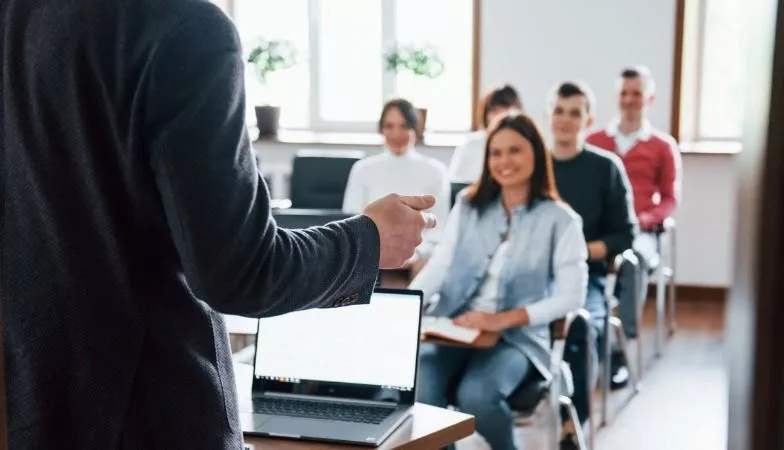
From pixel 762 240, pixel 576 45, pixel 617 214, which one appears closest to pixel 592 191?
pixel 617 214

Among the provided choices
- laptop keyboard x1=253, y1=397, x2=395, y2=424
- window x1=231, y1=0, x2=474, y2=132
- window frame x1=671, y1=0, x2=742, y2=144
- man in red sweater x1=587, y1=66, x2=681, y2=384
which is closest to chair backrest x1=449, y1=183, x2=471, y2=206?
man in red sweater x1=587, y1=66, x2=681, y2=384

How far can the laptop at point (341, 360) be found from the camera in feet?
5.67

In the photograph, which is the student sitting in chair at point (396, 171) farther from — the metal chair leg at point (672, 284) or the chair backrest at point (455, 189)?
the metal chair leg at point (672, 284)

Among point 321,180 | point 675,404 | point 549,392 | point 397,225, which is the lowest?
point 675,404

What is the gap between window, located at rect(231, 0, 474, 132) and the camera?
645 centimetres

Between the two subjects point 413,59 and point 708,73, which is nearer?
point 708,73

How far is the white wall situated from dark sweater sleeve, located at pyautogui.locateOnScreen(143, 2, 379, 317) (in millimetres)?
5323

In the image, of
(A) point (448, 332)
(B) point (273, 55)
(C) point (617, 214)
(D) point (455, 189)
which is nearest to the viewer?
(A) point (448, 332)

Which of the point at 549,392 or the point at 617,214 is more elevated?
the point at 617,214

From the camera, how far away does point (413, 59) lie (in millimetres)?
6254

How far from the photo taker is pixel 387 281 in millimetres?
3719

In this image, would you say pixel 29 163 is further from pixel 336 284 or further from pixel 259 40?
pixel 259 40

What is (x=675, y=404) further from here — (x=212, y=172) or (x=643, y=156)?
(x=212, y=172)

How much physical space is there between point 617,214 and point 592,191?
5.6 inches
